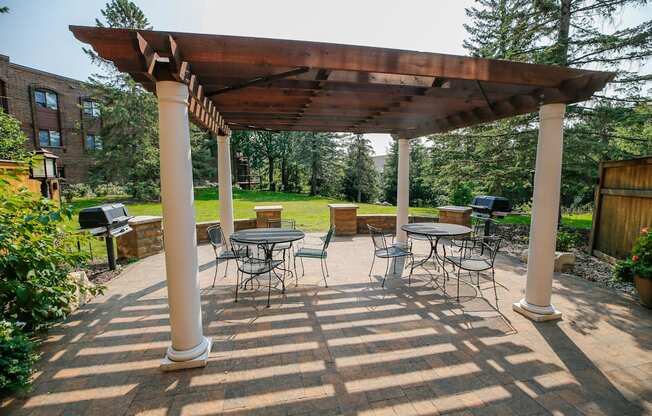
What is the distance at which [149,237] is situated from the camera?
6055 millimetres

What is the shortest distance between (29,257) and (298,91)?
3.19 metres

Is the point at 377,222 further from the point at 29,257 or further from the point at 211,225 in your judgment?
the point at 29,257

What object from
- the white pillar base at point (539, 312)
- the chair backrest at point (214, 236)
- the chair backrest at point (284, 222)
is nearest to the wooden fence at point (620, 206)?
the white pillar base at point (539, 312)

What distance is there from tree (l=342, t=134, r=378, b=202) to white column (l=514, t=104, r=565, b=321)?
65.7ft

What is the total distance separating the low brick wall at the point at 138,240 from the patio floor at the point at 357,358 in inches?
69.8

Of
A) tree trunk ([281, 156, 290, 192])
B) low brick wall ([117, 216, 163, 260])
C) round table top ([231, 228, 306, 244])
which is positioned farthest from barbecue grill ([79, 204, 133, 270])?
tree trunk ([281, 156, 290, 192])

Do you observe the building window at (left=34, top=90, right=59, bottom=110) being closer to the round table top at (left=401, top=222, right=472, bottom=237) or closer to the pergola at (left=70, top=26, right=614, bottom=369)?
the pergola at (left=70, top=26, right=614, bottom=369)

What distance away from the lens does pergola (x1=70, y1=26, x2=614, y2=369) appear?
2.37 m

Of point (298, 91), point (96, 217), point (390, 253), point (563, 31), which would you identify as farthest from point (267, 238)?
point (563, 31)

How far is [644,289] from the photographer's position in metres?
3.71

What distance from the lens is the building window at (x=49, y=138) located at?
56.7ft

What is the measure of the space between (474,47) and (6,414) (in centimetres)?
1712

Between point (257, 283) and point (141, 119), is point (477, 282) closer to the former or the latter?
point (257, 283)

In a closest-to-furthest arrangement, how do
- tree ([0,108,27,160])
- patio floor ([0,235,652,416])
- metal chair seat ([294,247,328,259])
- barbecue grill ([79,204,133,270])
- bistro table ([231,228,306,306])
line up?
1. patio floor ([0,235,652,416])
2. bistro table ([231,228,306,306])
3. metal chair seat ([294,247,328,259])
4. barbecue grill ([79,204,133,270])
5. tree ([0,108,27,160])
